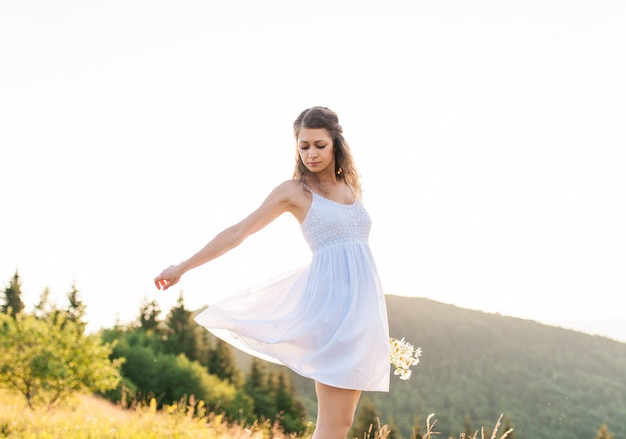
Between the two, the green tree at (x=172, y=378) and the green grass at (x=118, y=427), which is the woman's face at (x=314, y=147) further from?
the green tree at (x=172, y=378)

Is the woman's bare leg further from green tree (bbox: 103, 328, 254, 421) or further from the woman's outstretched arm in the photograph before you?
green tree (bbox: 103, 328, 254, 421)

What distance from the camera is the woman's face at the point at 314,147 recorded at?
376cm

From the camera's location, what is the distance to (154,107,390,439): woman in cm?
345

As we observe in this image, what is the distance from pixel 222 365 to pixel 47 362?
111 ft

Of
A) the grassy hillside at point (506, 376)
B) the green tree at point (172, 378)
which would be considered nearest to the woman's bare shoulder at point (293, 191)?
the green tree at point (172, 378)

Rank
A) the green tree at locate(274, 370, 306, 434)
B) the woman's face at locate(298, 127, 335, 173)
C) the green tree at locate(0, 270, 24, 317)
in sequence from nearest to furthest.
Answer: the woman's face at locate(298, 127, 335, 173)
the green tree at locate(0, 270, 24, 317)
the green tree at locate(274, 370, 306, 434)

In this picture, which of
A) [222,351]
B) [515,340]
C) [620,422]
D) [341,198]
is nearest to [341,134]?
[341,198]

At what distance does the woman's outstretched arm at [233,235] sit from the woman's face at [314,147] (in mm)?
192

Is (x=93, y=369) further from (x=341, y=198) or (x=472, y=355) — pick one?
(x=472, y=355)

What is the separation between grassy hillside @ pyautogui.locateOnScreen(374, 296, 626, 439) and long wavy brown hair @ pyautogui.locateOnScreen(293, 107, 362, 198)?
214 ft

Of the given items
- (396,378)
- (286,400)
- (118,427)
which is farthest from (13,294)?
(396,378)

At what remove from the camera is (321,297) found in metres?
3.61

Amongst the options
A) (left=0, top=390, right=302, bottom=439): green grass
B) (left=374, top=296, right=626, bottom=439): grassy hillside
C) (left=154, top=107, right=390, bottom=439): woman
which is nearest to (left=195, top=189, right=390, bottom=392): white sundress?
(left=154, top=107, right=390, bottom=439): woman

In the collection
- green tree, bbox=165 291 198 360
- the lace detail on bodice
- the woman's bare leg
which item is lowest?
green tree, bbox=165 291 198 360
